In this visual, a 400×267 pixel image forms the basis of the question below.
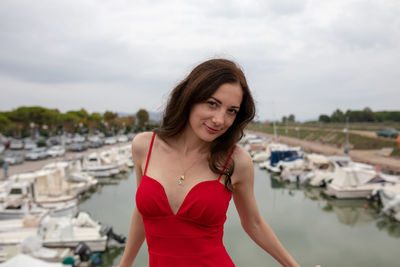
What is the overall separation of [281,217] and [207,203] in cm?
1164

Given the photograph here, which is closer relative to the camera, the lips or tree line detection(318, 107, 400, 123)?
the lips

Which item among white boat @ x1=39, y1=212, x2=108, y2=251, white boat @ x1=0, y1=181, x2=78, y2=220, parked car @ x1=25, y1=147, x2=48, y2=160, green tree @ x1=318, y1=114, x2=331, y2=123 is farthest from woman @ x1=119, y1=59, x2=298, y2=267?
green tree @ x1=318, y1=114, x2=331, y2=123

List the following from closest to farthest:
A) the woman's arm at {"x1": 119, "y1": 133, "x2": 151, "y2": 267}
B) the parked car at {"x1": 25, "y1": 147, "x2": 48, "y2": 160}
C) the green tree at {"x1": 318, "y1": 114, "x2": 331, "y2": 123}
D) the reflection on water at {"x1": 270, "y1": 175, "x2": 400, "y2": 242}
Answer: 1. the woman's arm at {"x1": 119, "y1": 133, "x2": 151, "y2": 267}
2. the reflection on water at {"x1": 270, "y1": 175, "x2": 400, "y2": 242}
3. the parked car at {"x1": 25, "y1": 147, "x2": 48, "y2": 160}
4. the green tree at {"x1": 318, "y1": 114, "x2": 331, "y2": 123}

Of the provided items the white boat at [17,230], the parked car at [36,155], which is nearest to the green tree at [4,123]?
the parked car at [36,155]

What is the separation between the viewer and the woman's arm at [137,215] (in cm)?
127

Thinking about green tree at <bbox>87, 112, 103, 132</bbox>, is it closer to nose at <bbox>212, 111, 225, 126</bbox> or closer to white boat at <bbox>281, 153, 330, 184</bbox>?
white boat at <bbox>281, 153, 330, 184</bbox>

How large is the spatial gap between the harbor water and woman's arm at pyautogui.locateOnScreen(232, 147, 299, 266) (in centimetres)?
723

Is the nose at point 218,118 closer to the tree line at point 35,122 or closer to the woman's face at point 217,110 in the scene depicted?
the woman's face at point 217,110

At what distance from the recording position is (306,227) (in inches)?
420

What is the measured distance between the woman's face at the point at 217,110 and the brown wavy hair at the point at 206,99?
0.02m

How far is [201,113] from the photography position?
1.10m

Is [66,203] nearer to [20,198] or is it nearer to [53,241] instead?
[20,198]

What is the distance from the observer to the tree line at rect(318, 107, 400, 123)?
4022 centimetres

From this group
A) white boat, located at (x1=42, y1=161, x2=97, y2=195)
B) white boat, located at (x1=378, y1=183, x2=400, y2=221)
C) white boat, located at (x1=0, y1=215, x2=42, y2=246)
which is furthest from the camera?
white boat, located at (x1=42, y1=161, x2=97, y2=195)
